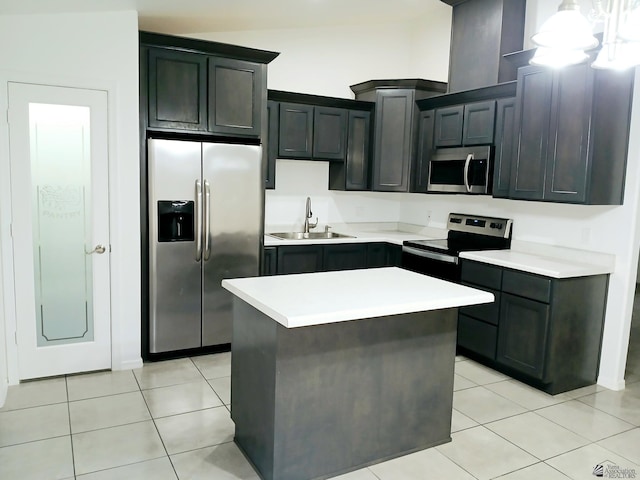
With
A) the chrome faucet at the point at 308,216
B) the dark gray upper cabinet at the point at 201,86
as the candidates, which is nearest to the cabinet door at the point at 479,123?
the chrome faucet at the point at 308,216

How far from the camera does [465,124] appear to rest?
181 inches

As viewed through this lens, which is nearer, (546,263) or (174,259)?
(546,263)

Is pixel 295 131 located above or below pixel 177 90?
below

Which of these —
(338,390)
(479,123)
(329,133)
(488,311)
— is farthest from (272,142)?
(338,390)

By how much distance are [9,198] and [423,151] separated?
3659 mm

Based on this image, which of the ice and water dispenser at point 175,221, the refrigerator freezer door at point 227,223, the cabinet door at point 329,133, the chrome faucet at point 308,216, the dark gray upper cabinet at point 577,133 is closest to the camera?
the dark gray upper cabinet at point 577,133

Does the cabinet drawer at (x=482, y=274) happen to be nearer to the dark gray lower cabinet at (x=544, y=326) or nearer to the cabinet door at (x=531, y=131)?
the dark gray lower cabinet at (x=544, y=326)

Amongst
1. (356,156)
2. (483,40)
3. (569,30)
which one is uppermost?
(483,40)

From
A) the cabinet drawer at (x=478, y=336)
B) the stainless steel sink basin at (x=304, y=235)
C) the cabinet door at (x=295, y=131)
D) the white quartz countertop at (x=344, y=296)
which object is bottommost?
the cabinet drawer at (x=478, y=336)

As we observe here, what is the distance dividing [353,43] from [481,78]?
1.55 meters

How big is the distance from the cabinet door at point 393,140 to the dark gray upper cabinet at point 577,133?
143cm

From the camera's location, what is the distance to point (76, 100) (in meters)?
3.55

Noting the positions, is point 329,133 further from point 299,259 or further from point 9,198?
point 9,198

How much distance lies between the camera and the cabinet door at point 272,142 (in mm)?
4699
